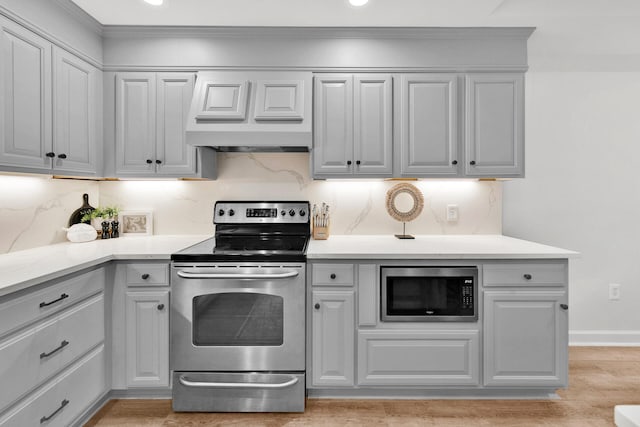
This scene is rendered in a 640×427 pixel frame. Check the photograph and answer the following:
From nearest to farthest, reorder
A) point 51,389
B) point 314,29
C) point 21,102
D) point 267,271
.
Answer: point 51,389 < point 21,102 < point 267,271 < point 314,29

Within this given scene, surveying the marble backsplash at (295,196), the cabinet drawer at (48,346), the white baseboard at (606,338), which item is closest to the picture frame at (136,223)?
the marble backsplash at (295,196)

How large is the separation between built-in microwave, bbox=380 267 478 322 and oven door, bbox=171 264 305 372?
51cm

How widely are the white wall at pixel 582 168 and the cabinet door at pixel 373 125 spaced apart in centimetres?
117

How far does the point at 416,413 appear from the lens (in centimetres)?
216

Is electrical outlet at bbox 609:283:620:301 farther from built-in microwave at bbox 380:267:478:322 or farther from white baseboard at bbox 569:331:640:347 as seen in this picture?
built-in microwave at bbox 380:267:478:322

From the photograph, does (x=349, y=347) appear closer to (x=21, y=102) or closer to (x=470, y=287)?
(x=470, y=287)

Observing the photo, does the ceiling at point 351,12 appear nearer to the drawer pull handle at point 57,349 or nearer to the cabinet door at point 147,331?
the cabinet door at point 147,331

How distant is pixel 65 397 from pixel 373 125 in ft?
7.54

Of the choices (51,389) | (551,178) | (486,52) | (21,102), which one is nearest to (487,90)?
(486,52)

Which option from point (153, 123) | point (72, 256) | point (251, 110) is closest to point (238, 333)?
point (72, 256)

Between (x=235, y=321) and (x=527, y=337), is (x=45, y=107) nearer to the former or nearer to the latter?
(x=235, y=321)

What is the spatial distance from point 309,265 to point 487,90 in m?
1.69

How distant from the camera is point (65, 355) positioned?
1798 millimetres

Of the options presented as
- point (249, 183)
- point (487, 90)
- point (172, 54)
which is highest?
point (172, 54)
